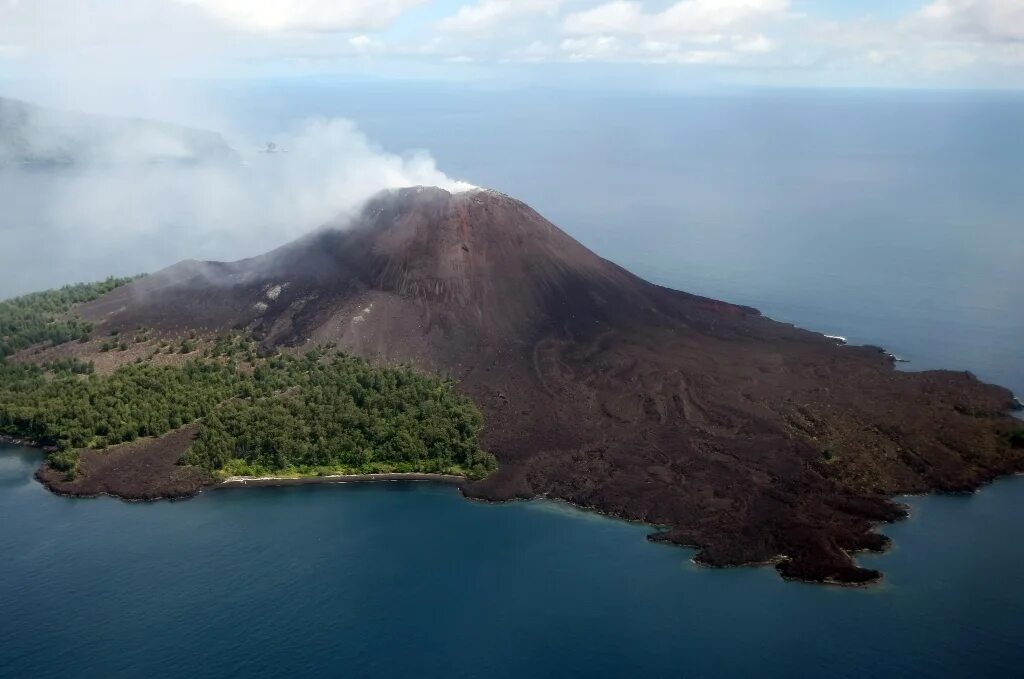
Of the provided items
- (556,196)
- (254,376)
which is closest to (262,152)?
Result: (556,196)

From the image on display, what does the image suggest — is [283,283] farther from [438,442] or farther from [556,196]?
[556,196]

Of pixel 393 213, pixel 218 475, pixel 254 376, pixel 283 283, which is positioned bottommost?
pixel 218 475

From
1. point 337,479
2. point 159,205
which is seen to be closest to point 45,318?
point 337,479

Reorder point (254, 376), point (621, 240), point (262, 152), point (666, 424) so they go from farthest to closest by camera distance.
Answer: point (262, 152)
point (621, 240)
point (254, 376)
point (666, 424)

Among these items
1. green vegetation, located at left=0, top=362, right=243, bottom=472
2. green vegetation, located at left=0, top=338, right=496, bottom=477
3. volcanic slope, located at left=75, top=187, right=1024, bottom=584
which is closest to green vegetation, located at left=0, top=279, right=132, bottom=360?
volcanic slope, located at left=75, top=187, right=1024, bottom=584

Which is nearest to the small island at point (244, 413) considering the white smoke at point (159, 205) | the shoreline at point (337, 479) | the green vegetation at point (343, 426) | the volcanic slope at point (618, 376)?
the green vegetation at point (343, 426)

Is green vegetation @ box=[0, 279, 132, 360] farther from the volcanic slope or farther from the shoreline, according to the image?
the shoreline

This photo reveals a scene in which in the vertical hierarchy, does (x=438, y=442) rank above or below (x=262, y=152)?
below

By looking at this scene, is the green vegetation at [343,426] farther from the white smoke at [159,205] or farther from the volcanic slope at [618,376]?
the white smoke at [159,205]
